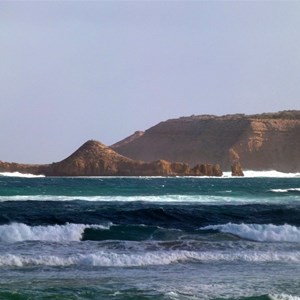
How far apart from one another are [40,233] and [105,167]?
296ft

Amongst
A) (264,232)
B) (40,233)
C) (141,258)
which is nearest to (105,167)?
(264,232)

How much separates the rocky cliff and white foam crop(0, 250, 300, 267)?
116505 millimetres

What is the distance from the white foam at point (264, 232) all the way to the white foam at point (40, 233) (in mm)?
4337

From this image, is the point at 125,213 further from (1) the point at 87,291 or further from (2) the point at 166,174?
(2) the point at 166,174

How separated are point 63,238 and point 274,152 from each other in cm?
11634

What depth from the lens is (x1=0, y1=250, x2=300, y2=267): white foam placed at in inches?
640

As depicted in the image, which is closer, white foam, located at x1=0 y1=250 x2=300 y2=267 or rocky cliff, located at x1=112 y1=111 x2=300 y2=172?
white foam, located at x1=0 y1=250 x2=300 y2=267

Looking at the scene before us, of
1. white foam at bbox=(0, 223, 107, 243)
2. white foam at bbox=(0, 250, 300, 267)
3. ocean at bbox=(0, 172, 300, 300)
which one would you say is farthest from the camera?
white foam at bbox=(0, 223, 107, 243)

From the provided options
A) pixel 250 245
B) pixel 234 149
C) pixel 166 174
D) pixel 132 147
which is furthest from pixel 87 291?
pixel 132 147

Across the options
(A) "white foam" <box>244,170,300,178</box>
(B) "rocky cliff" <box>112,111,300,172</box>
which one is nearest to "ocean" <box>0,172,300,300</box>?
(A) "white foam" <box>244,170,300,178</box>

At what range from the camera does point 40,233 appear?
22.3 metres

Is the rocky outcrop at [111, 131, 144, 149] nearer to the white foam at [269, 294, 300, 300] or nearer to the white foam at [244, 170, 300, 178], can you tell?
the white foam at [244, 170, 300, 178]

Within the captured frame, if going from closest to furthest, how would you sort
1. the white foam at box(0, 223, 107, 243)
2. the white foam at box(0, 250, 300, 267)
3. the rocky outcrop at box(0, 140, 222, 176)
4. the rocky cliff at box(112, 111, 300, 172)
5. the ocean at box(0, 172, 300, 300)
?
the ocean at box(0, 172, 300, 300)
the white foam at box(0, 250, 300, 267)
the white foam at box(0, 223, 107, 243)
the rocky outcrop at box(0, 140, 222, 176)
the rocky cliff at box(112, 111, 300, 172)

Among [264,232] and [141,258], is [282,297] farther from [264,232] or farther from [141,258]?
[264,232]
